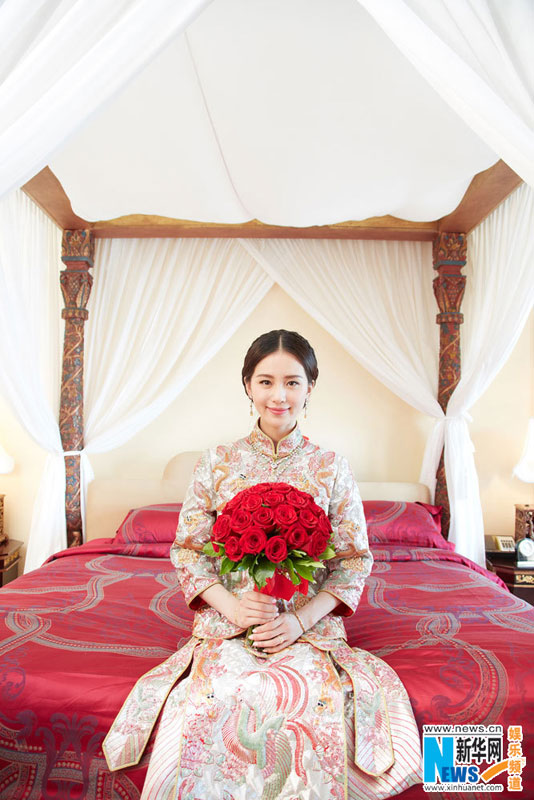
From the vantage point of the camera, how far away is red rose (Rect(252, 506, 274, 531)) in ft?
4.43

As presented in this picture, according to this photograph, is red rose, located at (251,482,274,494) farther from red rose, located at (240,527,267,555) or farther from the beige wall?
the beige wall

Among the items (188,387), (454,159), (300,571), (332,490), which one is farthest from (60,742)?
(188,387)

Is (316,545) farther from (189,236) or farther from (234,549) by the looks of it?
(189,236)

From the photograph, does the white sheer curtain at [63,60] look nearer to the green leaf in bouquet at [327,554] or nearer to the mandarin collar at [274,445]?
the mandarin collar at [274,445]

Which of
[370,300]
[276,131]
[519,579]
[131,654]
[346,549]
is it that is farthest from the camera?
[370,300]

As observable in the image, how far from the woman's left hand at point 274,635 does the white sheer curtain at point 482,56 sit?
48.4 inches

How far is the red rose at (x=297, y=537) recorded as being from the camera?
52.6 inches

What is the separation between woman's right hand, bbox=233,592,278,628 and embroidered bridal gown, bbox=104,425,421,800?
0.22 feet

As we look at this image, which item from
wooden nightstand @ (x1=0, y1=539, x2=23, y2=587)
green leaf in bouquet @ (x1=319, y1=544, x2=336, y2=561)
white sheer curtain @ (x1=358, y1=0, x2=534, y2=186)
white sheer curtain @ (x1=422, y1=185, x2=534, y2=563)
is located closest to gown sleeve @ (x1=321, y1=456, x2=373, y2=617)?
green leaf in bouquet @ (x1=319, y1=544, x2=336, y2=561)

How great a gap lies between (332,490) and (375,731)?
2.12 ft

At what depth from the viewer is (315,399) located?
13.9 feet

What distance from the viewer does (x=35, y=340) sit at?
3.15 m

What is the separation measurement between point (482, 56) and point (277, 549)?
1.23 meters

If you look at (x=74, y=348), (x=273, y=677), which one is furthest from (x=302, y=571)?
(x=74, y=348)
